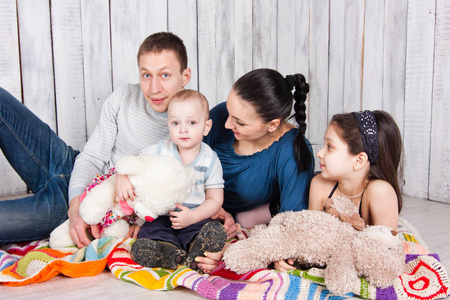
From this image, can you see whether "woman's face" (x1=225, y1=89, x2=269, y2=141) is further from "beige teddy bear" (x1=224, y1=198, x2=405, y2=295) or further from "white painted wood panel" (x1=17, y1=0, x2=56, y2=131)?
"white painted wood panel" (x1=17, y1=0, x2=56, y2=131)

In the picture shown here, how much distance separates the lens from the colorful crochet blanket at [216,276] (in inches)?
44.0

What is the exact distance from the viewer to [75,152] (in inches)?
69.4

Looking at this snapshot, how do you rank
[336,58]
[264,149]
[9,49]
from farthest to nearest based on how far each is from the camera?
[336,58] → [9,49] → [264,149]

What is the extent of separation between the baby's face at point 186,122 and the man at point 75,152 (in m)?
0.26

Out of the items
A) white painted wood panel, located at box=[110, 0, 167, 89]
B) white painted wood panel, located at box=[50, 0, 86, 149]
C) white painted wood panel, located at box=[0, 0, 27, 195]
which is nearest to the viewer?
white painted wood panel, located at box=[0, 0, 27, 195]

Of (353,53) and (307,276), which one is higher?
(353,53)

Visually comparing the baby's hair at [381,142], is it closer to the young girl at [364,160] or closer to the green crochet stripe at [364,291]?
the young girl at [364,160]

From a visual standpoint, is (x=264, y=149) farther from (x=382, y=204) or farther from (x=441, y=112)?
(x=441, y=112)

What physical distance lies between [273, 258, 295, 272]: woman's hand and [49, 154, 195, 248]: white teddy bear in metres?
0.35

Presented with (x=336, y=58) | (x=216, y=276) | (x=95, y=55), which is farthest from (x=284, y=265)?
(x=336, y=58)

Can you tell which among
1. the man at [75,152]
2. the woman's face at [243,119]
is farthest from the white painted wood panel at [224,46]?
the woman's face at [243,119]

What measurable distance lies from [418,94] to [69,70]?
6.05 ft

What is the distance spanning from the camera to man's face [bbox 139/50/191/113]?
1.60m

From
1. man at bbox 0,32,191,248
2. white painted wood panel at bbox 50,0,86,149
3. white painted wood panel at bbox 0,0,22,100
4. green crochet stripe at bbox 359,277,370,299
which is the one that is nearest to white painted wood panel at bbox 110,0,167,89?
white painted wood panel at bbox 50,0,86,149
